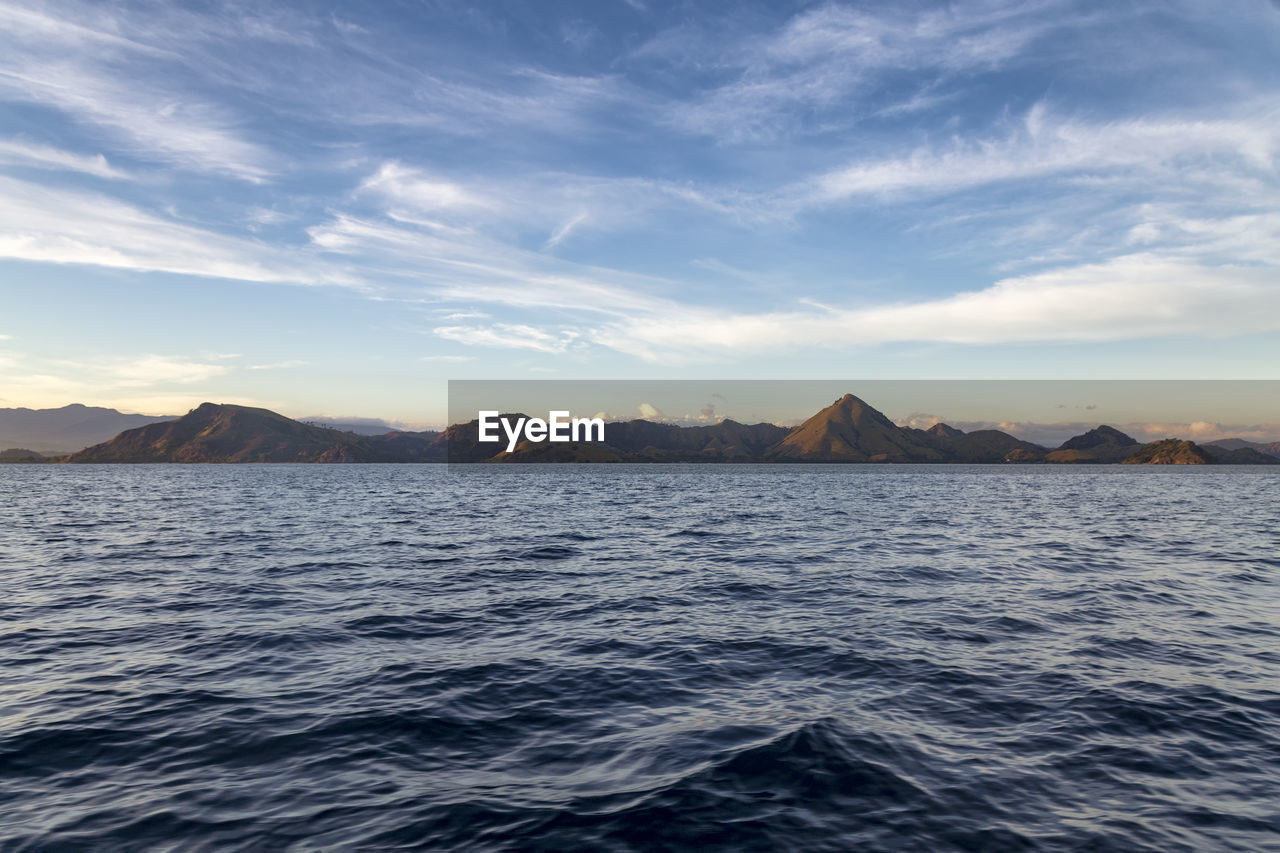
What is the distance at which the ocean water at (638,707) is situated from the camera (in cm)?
977

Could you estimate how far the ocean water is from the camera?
384 inches

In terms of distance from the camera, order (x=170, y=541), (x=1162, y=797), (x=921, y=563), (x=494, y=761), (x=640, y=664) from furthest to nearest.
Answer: (x=170, y=541) → (x=921, y=563) → (x=640, y=664) → (x=494, y=761) → (x=1162, y=797)

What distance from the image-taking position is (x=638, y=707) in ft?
47.8

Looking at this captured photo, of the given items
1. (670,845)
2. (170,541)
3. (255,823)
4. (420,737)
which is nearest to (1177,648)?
(670,845)

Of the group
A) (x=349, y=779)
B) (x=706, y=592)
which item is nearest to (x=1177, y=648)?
(x=706, y=592)

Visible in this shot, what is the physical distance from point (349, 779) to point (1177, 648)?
2246cm

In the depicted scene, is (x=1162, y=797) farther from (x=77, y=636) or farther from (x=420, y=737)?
(x=77, y=636)

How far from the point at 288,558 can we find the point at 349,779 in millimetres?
29486

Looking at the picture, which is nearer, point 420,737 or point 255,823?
point 255,823

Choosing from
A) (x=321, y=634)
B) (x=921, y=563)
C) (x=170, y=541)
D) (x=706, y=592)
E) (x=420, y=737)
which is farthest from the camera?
Answer: (x=170, y=541)

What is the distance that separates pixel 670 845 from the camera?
903cm

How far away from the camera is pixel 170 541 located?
43.9 metres

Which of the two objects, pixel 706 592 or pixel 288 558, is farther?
pixel 288 558

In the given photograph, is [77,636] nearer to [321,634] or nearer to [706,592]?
[321,634]
